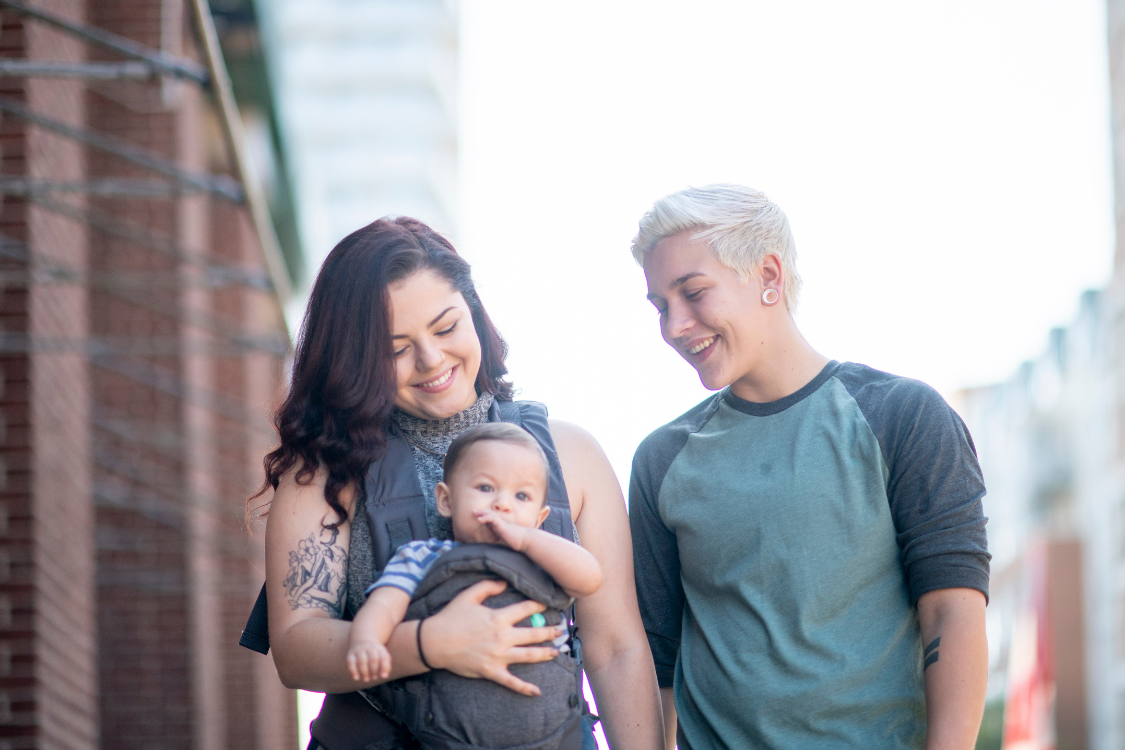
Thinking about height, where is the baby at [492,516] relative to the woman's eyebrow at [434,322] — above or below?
below

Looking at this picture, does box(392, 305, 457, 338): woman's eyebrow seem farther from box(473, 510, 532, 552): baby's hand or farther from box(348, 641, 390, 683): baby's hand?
box(348, 641, 390, 683): baby's hand

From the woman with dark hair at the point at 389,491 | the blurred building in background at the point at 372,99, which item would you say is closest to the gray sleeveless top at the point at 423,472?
the woman with dark hair at the point at 389,491

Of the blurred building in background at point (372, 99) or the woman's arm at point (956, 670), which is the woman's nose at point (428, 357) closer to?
the woman's arm at point (956, 670)

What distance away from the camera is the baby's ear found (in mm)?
2949

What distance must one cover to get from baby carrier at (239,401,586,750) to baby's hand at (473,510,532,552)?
32 mm

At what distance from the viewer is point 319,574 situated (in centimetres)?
298

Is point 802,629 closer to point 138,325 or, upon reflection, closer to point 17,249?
point 17,249

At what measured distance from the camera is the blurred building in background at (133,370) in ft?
18.2

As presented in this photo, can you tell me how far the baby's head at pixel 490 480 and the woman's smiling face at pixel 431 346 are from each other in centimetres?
18

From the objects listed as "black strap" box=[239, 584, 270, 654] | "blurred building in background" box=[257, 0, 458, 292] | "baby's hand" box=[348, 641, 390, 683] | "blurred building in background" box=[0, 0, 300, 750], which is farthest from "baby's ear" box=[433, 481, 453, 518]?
"blurred building in background" box=[257, 0, 458, 292]

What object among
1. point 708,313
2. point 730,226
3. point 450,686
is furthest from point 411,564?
point 730,226

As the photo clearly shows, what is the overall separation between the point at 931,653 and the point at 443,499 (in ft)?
3.92

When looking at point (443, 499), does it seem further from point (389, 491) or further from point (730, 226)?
point (730, 226)

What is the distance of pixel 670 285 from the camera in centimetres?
329
